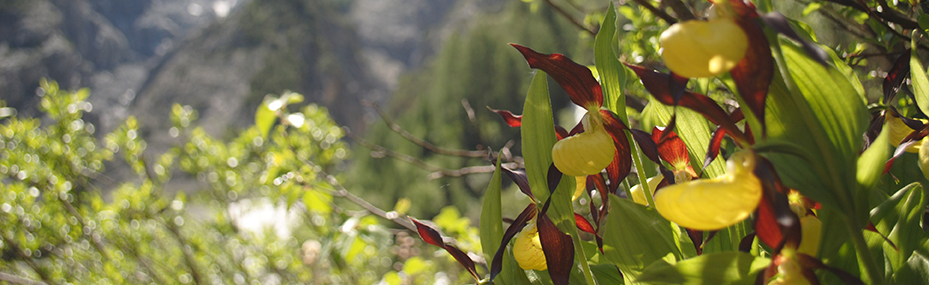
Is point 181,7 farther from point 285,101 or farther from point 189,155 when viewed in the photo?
point 285,101

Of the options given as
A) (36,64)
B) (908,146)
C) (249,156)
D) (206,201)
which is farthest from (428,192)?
(36,64)

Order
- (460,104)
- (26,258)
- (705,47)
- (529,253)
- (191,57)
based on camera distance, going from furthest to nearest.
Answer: (191,57) → (460,104) → (26,258) → (529,253) → (705,47)

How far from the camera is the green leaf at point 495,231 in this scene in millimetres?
272

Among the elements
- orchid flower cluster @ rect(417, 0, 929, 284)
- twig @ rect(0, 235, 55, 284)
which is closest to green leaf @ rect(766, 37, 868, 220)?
orchid flower cluster @ rect(417, 0, 929, 284)

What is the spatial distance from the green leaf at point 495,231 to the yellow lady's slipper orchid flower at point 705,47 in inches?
4.3

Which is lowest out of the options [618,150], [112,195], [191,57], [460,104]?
[618,150]

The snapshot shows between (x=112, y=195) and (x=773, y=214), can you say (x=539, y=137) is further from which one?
(x=112, y=195)

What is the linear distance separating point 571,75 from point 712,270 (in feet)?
0.39

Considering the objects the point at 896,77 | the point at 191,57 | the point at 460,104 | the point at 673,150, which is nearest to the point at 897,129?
the point at 896,77

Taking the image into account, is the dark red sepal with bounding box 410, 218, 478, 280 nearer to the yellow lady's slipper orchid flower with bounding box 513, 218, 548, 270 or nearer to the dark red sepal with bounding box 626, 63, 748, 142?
the yellow lady's slipper orchid flower with bounding box 513, 218, 548, 270

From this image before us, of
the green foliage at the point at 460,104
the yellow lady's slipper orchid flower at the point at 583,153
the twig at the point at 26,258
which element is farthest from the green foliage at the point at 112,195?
the green foliage at the point at 460,104

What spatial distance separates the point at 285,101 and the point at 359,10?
28.8 m

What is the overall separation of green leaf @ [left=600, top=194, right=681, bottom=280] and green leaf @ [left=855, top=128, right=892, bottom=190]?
3.3 inches

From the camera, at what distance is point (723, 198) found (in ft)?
0.58
